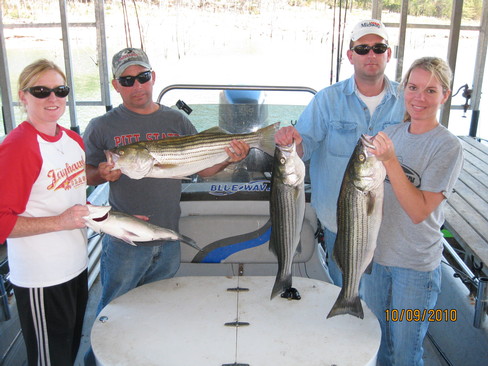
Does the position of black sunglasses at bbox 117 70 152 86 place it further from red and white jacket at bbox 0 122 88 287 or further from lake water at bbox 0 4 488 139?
lake water at bbox 0 4 488 139

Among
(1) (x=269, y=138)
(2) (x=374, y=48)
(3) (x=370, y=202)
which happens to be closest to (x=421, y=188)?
(3) (x=370, y=202)

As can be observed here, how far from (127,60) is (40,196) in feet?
3.58

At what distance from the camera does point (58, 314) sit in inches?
96.4

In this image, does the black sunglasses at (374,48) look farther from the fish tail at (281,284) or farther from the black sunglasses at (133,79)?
the fish tail at (281,284)

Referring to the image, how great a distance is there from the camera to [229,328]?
7.59 feet

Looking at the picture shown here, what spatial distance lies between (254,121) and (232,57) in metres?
2.78

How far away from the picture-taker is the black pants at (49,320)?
2.37m

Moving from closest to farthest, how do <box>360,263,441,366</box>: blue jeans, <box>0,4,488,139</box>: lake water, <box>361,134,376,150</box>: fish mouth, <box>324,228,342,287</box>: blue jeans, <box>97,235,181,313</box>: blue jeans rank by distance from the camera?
1. <box>361,134,376,150</box>: fish mouth
2. <box>360,263,441,366</box>: blue jeans
3. <box>97,235,181,313</box>: blue jeans
4. <box>324,228,342,287</box>: blue jeans
5. <box>0,4,488,139</box>: lake water

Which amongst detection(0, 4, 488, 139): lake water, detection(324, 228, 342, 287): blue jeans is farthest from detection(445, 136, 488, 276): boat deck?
detection(0, 4, 488, 139): lake water

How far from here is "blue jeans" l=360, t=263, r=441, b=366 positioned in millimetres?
2475

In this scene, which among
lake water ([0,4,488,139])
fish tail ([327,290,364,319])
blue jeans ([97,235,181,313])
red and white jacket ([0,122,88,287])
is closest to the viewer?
red and white jacket ([0,122,88,287])

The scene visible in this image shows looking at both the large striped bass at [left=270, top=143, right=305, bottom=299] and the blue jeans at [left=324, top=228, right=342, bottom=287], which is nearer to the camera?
the large striped bass at [left=270, top=143, right=305, bottom=299]

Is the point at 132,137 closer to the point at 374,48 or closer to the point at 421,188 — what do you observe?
the point at 374,48
